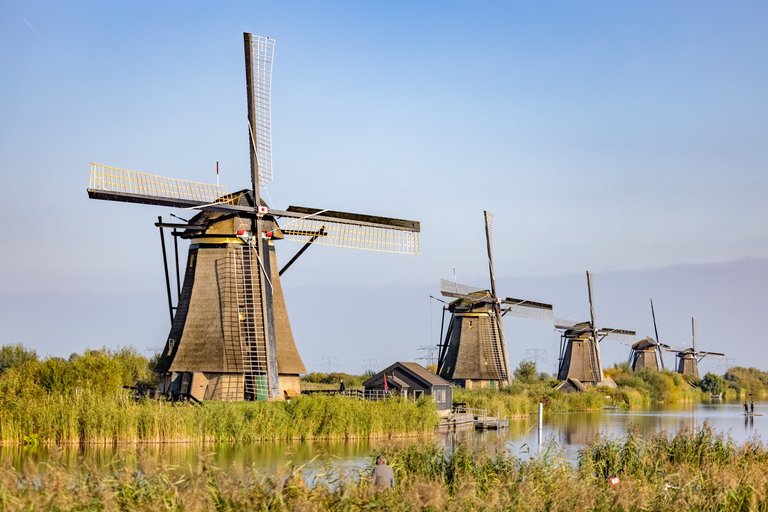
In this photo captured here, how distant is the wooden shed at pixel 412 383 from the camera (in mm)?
36750

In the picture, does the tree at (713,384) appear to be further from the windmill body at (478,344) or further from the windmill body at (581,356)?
the windmill body at (478,344)

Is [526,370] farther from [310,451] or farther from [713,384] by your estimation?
[310,451]

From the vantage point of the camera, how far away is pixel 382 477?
12.4 metres

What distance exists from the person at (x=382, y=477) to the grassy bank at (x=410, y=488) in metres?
0.15

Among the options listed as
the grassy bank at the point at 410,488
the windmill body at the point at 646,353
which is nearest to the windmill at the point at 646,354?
the windmill body at the point at 646,353

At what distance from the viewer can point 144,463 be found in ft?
36.6

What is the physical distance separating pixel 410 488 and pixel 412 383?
25.6m

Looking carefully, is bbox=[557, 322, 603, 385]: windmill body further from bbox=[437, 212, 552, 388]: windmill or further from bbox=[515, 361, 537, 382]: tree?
bbox=[437, 212, 552, 388]: windmill

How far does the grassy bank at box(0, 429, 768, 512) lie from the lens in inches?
416

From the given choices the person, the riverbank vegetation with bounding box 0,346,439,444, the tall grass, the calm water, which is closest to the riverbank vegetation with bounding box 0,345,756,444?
the riverbank vegetation with bounding box 0,346,439,444

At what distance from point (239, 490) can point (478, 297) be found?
38.4 m

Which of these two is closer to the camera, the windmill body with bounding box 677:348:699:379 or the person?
the person

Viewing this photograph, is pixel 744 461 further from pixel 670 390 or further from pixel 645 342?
pixel 645 342

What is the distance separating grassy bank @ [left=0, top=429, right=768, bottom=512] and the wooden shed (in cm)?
2046
